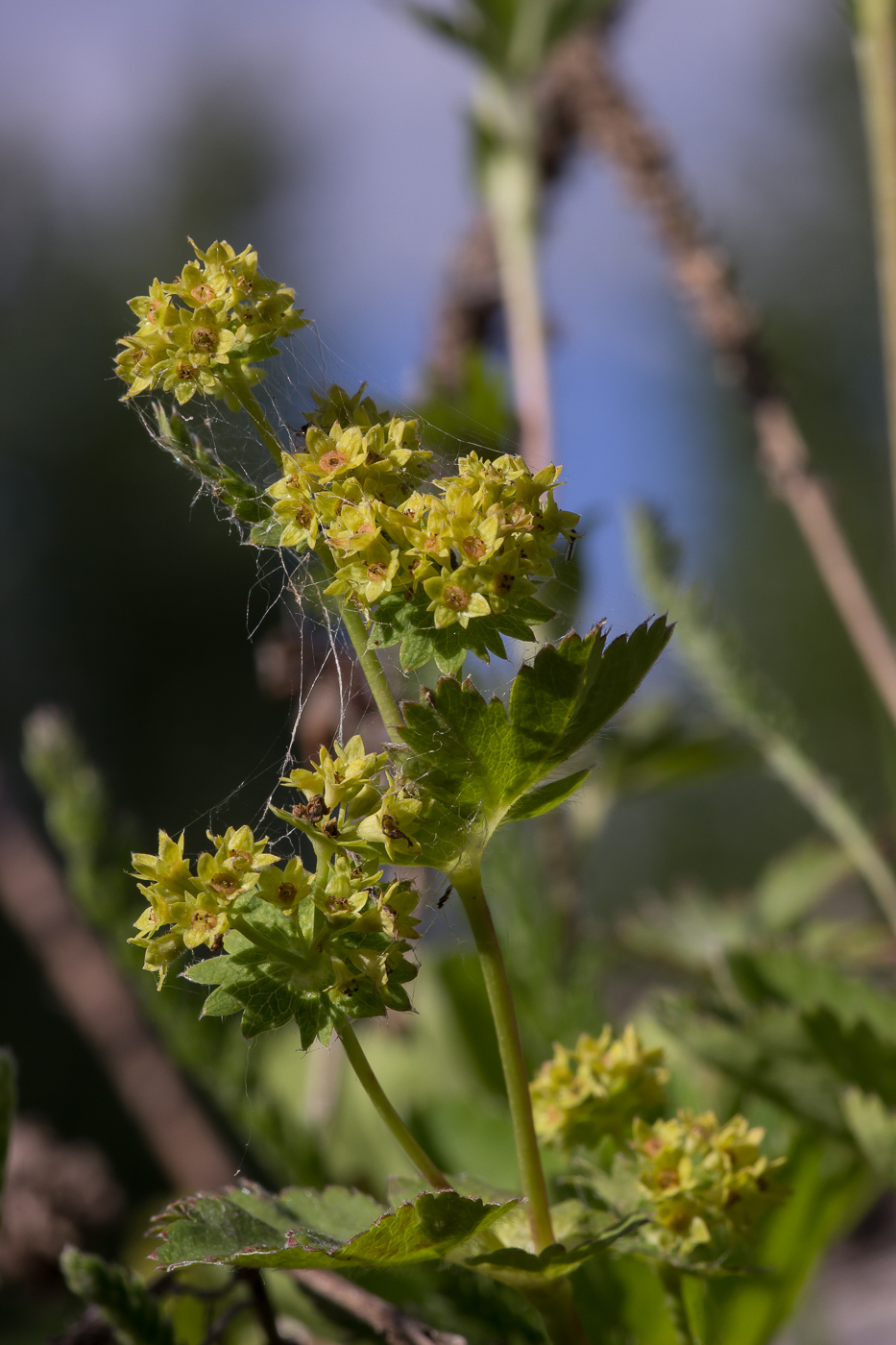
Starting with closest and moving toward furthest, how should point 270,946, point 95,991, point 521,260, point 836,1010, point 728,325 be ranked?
point 270,946
point 836,1010
point 95,991
point 728,325
point 521,260

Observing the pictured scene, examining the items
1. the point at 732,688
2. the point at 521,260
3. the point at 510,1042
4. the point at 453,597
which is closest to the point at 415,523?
the point at 453,597

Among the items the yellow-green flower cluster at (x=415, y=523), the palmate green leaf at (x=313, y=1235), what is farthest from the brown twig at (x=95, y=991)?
the yellow-green flower cluster at (x=415, y=523)

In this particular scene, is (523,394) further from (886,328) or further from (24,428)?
(24,428)

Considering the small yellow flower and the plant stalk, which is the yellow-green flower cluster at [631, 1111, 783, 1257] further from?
the plant stalk

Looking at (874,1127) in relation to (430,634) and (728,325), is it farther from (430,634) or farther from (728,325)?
(728,325)

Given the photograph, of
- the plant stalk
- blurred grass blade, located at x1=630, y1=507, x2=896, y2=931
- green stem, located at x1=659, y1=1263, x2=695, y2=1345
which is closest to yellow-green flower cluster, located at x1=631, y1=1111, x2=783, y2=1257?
green stem, located at x1=659, y1=1263, x2=695, y2=1345

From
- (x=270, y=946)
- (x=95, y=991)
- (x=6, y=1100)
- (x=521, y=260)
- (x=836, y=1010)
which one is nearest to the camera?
(x=270, y=946)

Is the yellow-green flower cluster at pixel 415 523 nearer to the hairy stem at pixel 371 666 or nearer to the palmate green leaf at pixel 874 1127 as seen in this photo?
the hairy stem at pixel 371 666
